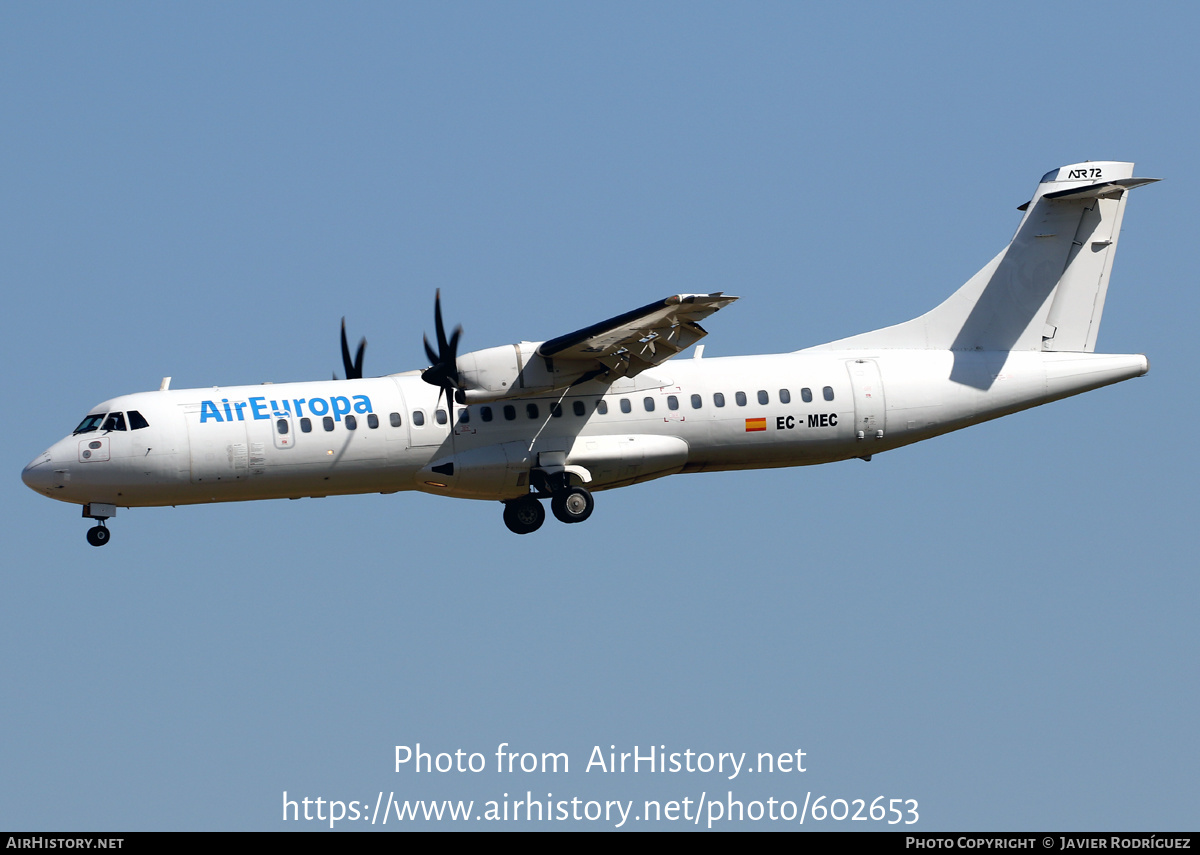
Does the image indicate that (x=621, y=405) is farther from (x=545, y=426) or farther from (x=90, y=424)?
(x=90, y=424)

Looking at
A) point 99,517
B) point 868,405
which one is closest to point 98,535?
point 99,517

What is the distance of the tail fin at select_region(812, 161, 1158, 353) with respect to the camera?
34.4m

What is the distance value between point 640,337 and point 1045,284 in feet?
32.6

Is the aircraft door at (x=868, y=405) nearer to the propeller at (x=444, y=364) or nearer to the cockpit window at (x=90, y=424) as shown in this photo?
the propeller at (x=444, y=364)

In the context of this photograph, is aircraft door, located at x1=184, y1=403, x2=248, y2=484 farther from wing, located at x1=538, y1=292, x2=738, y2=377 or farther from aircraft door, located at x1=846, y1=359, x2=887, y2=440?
aircraft door, located at x1=846, y1=359, x2=887, y2=440

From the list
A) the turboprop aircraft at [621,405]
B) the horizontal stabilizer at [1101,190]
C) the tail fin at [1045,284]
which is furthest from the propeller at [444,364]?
the horizontal stabilizer at [1101,190]

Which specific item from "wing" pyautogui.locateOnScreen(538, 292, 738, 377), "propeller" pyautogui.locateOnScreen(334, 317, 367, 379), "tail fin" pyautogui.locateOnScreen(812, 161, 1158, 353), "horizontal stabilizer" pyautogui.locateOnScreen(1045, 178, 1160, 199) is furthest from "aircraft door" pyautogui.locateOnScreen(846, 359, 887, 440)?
"propeller" pyautogui.locateOnScreen(334, 317, 367, 379)

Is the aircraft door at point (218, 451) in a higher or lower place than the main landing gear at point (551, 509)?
higher

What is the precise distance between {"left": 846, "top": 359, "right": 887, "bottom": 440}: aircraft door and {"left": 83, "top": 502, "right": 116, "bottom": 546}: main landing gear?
14.7 metres

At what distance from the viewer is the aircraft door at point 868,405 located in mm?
32906

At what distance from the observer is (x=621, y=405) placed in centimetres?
3203

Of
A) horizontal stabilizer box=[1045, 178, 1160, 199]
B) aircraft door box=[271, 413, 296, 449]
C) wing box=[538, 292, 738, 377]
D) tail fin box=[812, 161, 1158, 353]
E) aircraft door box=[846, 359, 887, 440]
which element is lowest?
aircraft door box=[271, 413, 296, 449]

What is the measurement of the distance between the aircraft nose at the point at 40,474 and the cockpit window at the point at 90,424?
0.77 metres
